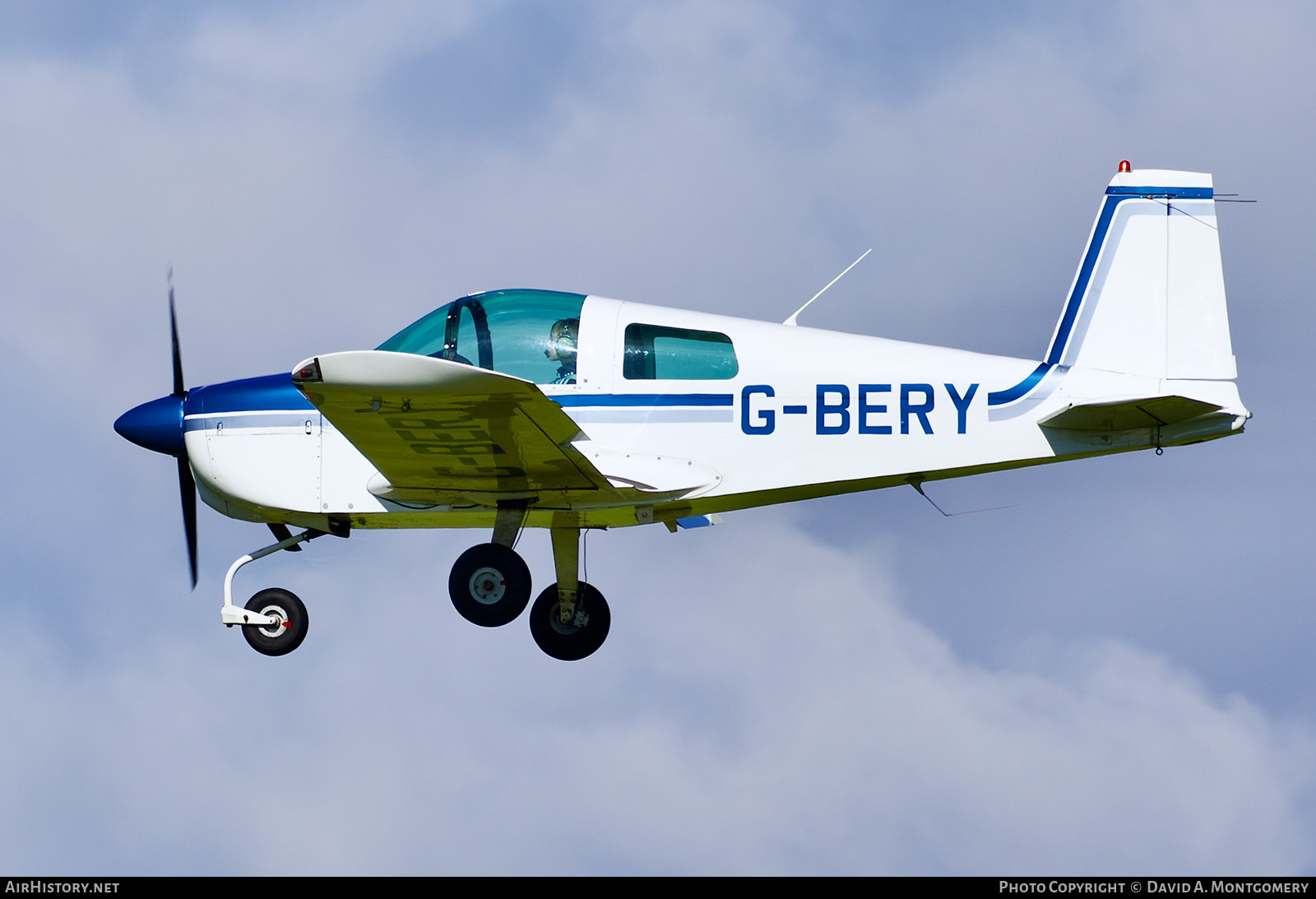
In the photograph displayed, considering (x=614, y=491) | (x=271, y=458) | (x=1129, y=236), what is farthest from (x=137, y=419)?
(x=1129, y=236)

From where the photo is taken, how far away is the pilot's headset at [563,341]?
A: 12438 mm

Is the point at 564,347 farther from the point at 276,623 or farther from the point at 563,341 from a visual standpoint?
the point at 276,623

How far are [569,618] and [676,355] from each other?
2471 millimetres

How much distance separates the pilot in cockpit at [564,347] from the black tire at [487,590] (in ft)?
4.93

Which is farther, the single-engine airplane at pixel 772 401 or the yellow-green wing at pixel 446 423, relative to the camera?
the single-engine airplane at pixel 772 401

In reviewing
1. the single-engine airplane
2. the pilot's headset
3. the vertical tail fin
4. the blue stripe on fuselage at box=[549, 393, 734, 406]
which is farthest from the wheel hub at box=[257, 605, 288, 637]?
the vertical tail fin

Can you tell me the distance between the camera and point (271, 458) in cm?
1292

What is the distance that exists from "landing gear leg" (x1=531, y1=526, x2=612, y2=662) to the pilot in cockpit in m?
1.81

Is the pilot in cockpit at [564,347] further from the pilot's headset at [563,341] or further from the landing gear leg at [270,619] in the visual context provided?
the landing gear leg at [270,619]

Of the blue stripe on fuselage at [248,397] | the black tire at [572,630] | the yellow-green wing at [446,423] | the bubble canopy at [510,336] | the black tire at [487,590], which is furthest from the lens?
the black tire at [572,630]

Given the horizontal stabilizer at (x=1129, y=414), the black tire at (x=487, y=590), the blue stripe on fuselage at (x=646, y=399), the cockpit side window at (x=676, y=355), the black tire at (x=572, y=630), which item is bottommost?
the black tire at (x=572, y=630)

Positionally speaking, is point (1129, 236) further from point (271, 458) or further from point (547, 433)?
point (271, 458)

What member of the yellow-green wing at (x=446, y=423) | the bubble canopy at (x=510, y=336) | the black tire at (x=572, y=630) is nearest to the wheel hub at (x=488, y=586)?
the yellow-green wing at (x=446, y=423)
